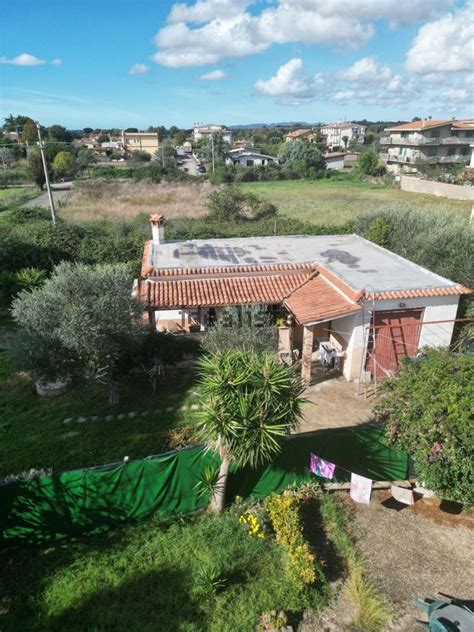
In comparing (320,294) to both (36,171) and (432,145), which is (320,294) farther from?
(432,145)

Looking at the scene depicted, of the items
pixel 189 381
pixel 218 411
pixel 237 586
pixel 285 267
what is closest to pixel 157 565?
pixel 237 586

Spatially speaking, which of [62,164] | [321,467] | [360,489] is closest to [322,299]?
[321,467]

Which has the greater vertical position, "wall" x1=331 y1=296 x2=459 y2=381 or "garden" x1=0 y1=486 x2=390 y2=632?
"wall" x1=331 y1=296 x2=459 y2=381

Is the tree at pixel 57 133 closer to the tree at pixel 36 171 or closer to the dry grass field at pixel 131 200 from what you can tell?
the tree at pixel 36 171

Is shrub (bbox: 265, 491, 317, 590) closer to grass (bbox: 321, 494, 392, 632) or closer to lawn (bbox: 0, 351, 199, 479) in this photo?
grass (bbox: 321, 494, 392, 632)

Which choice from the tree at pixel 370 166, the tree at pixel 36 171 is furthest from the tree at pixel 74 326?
the tree at pixel 370 166

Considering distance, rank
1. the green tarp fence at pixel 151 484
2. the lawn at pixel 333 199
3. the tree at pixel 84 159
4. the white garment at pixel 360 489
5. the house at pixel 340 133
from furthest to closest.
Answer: the house at pixel 340 133 → the tree at pixel 84 159 → the lawn at pixel 333 199 → the white garment at pixel 360 489 → the green tarp fence at pixel 151 484

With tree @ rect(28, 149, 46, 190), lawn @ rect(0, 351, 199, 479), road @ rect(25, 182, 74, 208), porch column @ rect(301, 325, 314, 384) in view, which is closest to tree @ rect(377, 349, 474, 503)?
lawn @ rect(0, 351, 199, 479)
